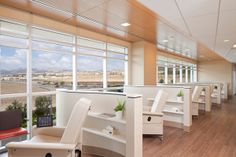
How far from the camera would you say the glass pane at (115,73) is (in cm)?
656

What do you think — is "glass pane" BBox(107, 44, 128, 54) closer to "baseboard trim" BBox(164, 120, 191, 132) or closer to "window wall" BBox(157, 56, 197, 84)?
"window wall" BBox(157, 56, 197, 84)

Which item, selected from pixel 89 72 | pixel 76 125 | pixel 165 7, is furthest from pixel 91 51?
pixel 76 125

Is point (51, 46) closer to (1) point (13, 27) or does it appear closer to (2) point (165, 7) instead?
(1) point (13, 27)

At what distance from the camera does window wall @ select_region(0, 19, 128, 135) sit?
3.85 m

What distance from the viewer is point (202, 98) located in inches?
294

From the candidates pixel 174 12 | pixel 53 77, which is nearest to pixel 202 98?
pixel 174 12

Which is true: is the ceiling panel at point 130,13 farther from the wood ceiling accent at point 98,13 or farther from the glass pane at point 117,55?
the glass pane at point 117,55

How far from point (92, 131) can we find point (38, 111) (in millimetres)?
1871

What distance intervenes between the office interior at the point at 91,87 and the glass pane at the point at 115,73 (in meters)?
0.08

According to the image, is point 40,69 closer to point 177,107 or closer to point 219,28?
point 177,107

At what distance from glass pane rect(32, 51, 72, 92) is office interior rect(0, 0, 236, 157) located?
0.02 metres

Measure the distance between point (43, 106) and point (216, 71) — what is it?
13982 millimetres

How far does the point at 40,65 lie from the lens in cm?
447

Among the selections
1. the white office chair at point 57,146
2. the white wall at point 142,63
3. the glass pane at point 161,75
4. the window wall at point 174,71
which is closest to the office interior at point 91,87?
the white office chair at point 57,146
